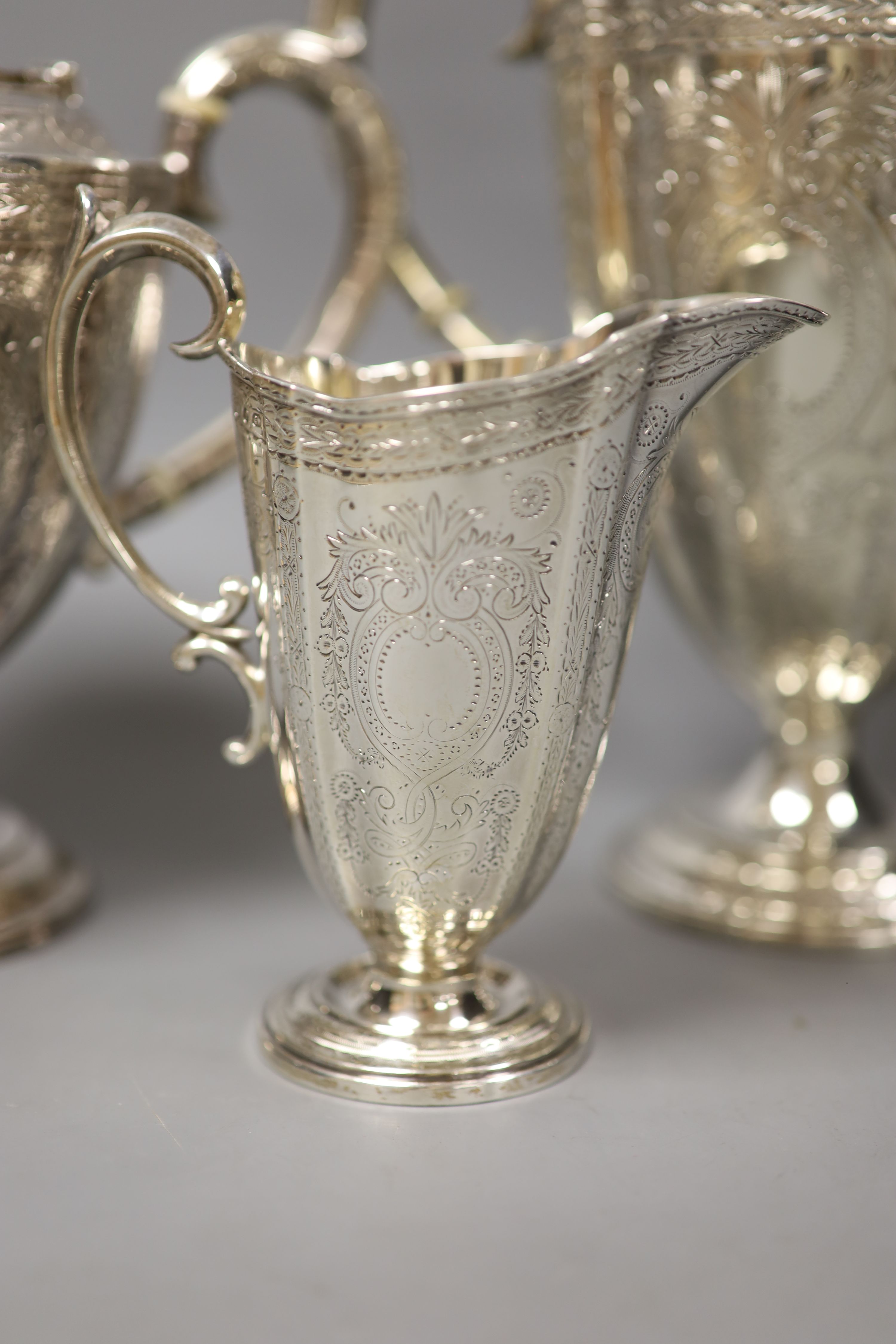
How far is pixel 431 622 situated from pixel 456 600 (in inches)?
0.7

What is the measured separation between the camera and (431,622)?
0.85m

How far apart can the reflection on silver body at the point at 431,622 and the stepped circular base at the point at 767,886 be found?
0.27 meters

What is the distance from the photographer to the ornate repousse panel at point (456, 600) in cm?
83

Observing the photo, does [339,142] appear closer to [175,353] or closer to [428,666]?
[175,353]

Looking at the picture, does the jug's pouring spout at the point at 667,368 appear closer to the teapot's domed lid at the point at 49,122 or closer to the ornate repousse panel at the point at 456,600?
the ornate repousse panel at the point at 456,600

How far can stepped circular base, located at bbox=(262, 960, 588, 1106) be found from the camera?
0.91 m

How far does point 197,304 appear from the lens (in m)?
1.88

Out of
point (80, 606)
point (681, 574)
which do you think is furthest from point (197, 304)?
point (681, 574)


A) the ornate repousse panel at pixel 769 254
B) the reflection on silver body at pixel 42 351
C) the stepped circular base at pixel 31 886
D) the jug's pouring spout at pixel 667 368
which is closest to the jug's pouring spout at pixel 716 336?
the jug's pouring spout at pixel 667 368

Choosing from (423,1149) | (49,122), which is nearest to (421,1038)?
(423,1149)

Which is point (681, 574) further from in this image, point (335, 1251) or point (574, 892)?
point (335, 1251)

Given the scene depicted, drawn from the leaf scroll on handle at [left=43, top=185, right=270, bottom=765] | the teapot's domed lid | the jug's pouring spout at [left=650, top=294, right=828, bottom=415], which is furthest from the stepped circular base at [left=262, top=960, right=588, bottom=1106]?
the teapot's domed lid

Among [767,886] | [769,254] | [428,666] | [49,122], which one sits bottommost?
[767,886]

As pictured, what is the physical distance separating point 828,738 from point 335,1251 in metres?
0.67
